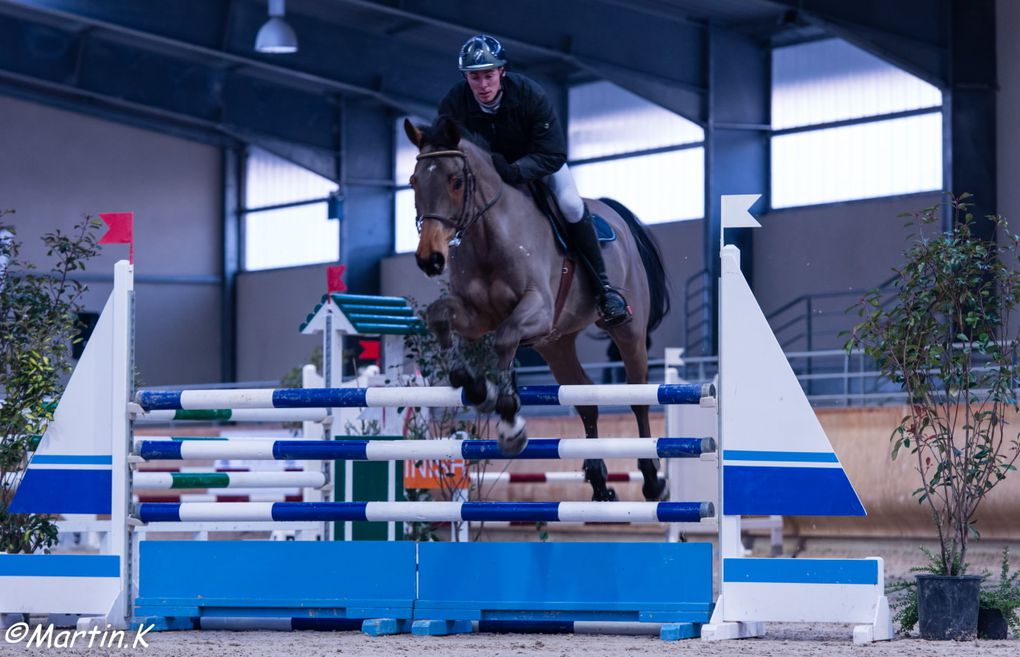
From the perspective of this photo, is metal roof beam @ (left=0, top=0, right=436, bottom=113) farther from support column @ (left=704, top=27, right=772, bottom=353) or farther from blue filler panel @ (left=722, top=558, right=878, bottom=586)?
blue filler panel @ (left=722, top=558, right=878, bottom=586)

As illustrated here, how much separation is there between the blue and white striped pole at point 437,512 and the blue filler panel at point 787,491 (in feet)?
0.32

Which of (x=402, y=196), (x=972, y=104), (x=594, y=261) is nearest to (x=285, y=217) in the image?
(x=402, y=196)

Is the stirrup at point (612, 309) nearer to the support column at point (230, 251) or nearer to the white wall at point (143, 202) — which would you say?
the white wall at point (143, 202)

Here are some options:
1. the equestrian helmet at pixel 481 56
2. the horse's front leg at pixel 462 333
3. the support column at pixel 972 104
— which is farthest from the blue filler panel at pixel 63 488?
the support column at pixel 972 104

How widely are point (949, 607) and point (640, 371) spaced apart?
4.83 feet

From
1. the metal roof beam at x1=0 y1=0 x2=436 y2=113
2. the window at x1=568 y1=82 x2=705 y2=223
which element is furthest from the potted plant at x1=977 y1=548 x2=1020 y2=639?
the metal roof beam at x1=0 y1=0 x2=436 y2=113

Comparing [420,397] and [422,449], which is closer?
Result: [420,397]

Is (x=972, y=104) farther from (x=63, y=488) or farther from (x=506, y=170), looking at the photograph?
(x=63, y=488)

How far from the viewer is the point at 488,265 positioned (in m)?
4.41

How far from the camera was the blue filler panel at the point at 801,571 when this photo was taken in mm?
4164

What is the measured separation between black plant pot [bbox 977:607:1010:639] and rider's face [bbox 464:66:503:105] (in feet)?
7.38

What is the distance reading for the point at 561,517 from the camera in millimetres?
4293

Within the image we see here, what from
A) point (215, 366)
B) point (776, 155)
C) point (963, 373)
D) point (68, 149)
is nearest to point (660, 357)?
point (776, 155)

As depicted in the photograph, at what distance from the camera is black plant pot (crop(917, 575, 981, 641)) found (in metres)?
4.27
